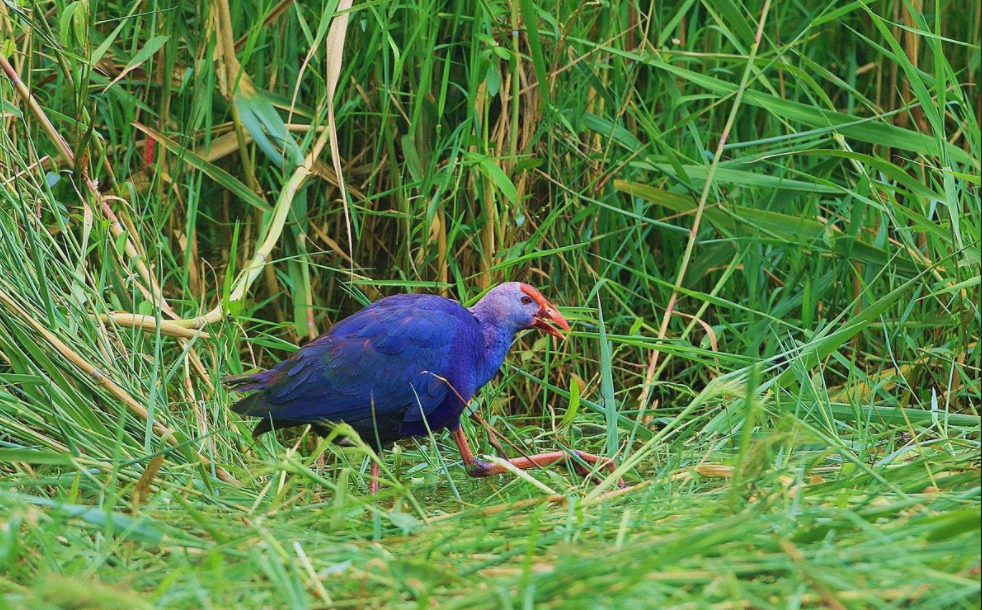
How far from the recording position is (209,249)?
3.06 metres

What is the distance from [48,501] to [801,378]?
4.68 ft

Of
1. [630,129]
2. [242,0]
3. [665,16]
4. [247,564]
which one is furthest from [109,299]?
[665,16]

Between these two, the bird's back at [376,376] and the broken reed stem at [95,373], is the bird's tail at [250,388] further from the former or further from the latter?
the broken reed stem at [95,373]

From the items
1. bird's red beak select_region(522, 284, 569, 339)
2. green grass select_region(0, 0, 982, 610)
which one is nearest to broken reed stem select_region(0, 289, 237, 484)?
green grass select_region(0, 0, 982, 610)

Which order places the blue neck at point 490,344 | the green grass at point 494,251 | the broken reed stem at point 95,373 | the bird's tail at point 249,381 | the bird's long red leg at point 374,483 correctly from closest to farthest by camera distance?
1. the green grass at point 494,251
2. the broken reed stem at point 95,373
3. the bird's long red leg at point 374,483
4. the bird's tail at point 249,381
5. the blue neck at point 490,344

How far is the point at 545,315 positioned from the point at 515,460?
0.39 meters

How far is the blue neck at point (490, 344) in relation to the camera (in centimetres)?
258

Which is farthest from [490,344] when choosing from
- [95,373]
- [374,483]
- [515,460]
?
[95,373]

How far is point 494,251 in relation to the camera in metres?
2.92

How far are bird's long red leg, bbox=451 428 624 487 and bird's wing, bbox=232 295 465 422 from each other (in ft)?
0.55

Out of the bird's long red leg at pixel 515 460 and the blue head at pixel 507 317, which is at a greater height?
the blue head at pixel 507 317

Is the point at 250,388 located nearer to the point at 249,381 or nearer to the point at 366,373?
the point at 249,381

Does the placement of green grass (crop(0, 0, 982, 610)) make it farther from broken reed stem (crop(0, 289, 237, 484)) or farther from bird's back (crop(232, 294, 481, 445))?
bird's back (crop(232, 294, 481, 445))

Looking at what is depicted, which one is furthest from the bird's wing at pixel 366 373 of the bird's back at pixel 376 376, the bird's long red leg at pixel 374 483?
the bird's long red leg at pixel 374 483
